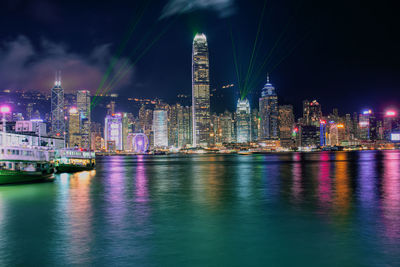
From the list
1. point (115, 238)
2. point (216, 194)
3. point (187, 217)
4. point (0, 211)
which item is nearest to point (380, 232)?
point (187, 217)

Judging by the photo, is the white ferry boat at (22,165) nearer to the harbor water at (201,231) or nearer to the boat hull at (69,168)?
the harbor water at (201,231)

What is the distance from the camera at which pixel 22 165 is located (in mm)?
51938

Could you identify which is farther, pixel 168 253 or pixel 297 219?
pixel 297 219

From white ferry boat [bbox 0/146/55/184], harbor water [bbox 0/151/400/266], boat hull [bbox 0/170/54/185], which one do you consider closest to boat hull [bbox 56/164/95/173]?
white ferry boat [bbox 0/146/55/184]

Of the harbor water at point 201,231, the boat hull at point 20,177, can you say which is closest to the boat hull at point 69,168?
the boat hull at point 20,177

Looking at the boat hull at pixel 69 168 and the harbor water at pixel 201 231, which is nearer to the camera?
the harbor water at pixel 201 231

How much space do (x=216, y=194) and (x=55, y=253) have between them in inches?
939

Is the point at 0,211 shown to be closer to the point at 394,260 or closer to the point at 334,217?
the point at 334,217

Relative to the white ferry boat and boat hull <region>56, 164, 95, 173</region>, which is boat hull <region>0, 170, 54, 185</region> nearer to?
the white ferry boat

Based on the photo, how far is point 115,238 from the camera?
18625 millimetres

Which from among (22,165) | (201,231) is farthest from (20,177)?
(201,231)

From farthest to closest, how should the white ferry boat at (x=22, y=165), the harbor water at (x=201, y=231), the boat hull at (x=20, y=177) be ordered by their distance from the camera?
the white ferry boat at (x=22, y=165)
the boat hull at (x=20, y=177)
the harbor water at (x=201, y=231)

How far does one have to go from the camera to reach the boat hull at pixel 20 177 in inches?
1875

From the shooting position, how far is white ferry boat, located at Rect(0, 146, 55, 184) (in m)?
47.9
